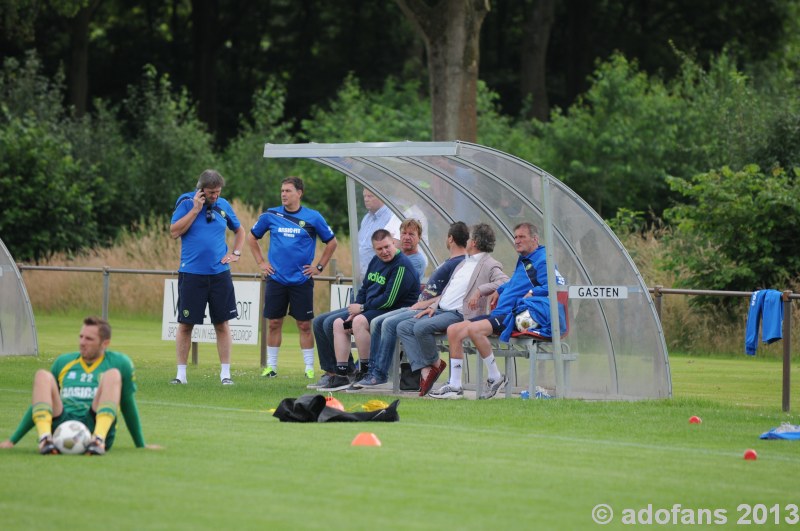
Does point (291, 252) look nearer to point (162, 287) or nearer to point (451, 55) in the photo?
point (451, 55)

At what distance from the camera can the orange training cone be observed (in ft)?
34.7

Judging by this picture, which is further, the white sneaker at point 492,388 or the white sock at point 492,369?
the white sneaker at point 492,388

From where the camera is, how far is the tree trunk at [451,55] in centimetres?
2784

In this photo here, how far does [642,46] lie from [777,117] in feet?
75.4

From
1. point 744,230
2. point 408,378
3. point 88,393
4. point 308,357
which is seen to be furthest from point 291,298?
point 744,230

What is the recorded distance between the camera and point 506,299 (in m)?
15.0

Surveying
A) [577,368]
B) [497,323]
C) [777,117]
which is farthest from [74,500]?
[777,117]

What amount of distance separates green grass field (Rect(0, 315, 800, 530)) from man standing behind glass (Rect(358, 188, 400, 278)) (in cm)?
299

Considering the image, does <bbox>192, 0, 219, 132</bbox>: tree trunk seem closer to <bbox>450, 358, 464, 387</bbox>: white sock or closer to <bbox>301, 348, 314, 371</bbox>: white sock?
<bbox>301, 348, 314, 371</bbox>: white sock

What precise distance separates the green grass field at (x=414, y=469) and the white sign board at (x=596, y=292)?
1.19 m

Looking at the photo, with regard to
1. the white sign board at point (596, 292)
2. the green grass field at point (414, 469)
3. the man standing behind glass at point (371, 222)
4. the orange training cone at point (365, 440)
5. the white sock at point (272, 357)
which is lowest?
the green grass field at point (414, 469)

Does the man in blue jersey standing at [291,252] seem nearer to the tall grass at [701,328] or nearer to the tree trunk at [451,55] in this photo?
the tall grass at [701,328]

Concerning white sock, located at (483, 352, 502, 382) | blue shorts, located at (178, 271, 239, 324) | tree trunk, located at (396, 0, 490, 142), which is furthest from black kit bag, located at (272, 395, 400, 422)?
tree trunk, located at (396, 0, 490, 142)


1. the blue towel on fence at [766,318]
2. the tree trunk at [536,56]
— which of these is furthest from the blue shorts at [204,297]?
the tree trunk at [536,56]
